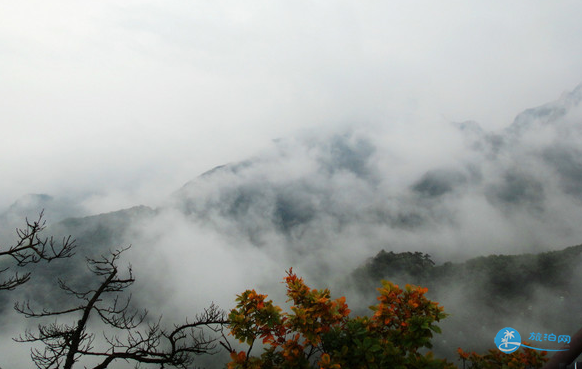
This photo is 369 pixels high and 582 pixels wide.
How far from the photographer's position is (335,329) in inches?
265

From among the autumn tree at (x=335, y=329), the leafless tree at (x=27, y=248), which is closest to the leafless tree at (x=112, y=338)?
the leafless tree at (x=27, y=248)

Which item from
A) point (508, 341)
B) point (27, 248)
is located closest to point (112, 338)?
point (27, 248)

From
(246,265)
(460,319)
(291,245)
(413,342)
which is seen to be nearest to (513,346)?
(413,342)

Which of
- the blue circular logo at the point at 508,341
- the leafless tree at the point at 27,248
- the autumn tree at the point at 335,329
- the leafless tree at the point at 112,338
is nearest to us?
the autumn tree at the point at 335,329

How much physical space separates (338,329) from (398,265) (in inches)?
2405

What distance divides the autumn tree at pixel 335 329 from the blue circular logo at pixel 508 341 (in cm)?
147

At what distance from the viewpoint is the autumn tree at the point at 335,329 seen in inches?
244

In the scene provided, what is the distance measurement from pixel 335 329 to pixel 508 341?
3.77 meters

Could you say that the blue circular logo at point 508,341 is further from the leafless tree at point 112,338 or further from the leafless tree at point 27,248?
the leafless tree at point 27,248

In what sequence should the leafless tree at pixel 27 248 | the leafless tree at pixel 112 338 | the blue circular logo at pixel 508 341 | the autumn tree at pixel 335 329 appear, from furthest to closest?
the leafless tree at pixel 112 338 → the leafless tree at pixel 27 248 → the blue circular logo at pixel 508 341 → the autumn tree at pixel 335 329

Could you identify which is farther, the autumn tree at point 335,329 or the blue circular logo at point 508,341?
the blue circular logo at point 508,341

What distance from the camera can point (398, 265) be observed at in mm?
62844

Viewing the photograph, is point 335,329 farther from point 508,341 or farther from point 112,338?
point 112,338

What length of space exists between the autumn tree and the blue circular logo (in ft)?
4.81
